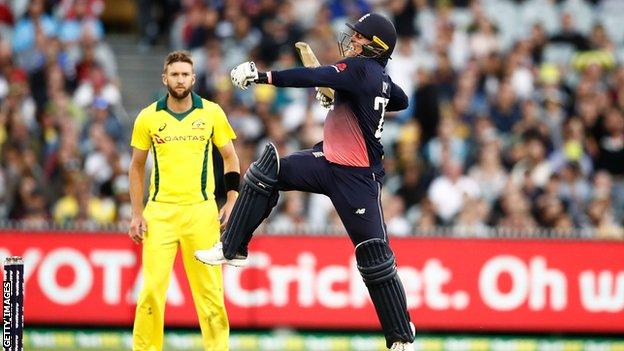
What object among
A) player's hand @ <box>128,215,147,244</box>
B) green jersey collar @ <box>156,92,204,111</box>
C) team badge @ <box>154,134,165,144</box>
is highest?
green jersey collar @ <box>156,92,204,111</box>

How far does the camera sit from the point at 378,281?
36.0ft

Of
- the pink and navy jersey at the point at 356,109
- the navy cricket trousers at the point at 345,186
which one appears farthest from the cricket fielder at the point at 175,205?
the pink and navy jersey at the point at 356,109

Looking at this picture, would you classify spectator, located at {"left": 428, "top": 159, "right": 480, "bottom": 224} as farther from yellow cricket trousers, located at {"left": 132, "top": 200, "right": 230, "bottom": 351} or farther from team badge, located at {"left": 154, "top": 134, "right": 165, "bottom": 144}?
team badge, located at {"left": 154, "top": 134, "right": 165, "bottom": 144}

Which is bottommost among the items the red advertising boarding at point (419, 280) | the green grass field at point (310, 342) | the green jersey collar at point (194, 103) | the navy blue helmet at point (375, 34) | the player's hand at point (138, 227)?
the green grass field at point (310, 342)

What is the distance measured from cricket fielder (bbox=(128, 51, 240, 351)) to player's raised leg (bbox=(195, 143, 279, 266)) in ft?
1.65

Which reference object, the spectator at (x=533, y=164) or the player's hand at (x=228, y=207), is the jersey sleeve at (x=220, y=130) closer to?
the player's hand at (x=228, y=207)

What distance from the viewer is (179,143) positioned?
11500 millimetres

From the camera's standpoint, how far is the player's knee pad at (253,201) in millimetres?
10930

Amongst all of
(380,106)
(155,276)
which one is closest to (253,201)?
(155,276)

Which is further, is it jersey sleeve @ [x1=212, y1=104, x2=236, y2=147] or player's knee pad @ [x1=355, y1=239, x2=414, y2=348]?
jersey sleeve @ [x1=212, y1=104, x2=236, y2=147]

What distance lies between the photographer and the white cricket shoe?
36.2 ft

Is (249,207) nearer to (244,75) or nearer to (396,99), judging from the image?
(244,75)

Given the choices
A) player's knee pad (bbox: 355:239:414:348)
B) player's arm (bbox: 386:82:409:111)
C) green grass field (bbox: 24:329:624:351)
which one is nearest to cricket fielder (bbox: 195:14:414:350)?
player's knee pad (bbox: 355:239:414:348)

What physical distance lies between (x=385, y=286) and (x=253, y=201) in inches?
46.9
